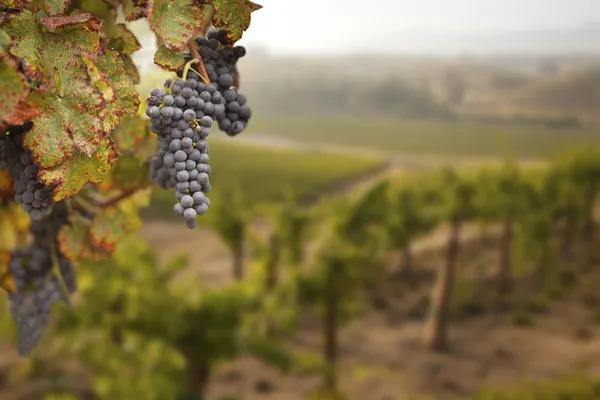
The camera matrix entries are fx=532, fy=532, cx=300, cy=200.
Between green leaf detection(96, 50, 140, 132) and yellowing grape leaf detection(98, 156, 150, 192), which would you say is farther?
yellowing grape leaf detection(98, 156, 150, 192)

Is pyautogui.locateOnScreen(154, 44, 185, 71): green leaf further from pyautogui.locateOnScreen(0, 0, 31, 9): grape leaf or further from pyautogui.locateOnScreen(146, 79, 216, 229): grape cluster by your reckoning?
pyautogui.locateOnScreen(0, 0, 31, 9): grape leaf

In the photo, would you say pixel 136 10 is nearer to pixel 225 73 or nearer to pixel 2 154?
pixel 225 73

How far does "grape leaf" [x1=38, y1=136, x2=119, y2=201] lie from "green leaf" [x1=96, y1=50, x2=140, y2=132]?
4cm

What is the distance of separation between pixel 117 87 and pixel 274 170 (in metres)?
28.1

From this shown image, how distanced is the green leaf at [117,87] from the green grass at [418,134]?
2545 centimetres

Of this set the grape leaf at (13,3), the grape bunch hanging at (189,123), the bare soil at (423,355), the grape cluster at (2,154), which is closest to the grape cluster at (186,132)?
the grape bunch hanging at (189,123)

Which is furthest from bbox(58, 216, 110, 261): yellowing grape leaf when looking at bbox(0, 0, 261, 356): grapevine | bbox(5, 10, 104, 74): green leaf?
bbox(5, 10, 104, 74): green leaf

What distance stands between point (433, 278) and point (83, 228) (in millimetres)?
15377

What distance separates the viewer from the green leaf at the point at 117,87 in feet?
2.63

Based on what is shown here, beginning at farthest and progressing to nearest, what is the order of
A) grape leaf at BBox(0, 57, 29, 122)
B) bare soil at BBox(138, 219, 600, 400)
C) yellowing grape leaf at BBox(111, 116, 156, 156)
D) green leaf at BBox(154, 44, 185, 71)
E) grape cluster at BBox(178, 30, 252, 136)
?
bare soil at BBox(138, 219, 600, 400) → yellowing grape leaf at BBox(111, 116, 156, 156) → grape cluster at BBox(178, 30, 252, 136) → green leaf at BBox(154, 44, 185, 71) → grape leaf at BBox(0, 57, 29, 122)

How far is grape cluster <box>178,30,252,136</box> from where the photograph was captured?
3.00ft

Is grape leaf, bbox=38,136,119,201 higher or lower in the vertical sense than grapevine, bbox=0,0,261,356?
lower

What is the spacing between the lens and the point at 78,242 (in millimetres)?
1294

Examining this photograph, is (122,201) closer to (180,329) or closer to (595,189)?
(180,329)
